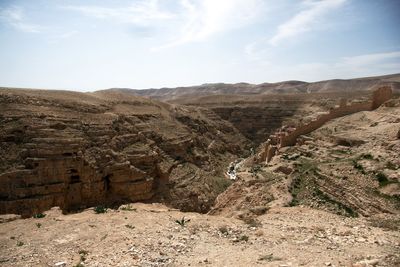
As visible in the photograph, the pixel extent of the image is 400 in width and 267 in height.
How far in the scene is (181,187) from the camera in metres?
29.7

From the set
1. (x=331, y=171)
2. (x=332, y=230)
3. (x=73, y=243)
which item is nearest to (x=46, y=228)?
(x=73, y=243)

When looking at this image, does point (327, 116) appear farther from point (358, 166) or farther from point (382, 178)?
point (382, 178)

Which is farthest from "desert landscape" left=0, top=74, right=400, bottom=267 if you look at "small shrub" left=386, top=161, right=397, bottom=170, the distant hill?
the distant hill

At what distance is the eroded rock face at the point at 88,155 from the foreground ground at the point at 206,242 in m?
8.40

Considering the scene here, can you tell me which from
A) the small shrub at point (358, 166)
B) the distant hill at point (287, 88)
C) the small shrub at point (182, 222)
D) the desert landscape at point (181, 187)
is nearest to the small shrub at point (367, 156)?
the desert landscape at point (181, 187)

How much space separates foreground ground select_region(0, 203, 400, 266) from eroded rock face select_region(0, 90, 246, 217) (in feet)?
27.6

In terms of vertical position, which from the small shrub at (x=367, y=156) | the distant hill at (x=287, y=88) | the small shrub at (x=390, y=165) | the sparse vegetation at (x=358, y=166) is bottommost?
the sparse vegetation at (x=358, y=166)

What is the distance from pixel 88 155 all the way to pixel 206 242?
16520mm

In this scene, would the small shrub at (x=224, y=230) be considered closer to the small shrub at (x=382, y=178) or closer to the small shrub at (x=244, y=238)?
the small shrub at (x=244, y=238)

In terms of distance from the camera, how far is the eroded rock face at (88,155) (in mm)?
22812

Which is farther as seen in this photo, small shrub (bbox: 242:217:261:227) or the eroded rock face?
the eroded rock face

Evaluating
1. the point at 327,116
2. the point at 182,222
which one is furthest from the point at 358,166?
the point at 327,116

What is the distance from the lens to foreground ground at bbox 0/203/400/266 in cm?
966

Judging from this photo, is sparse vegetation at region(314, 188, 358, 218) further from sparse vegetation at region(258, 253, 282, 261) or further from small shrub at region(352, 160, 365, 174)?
sparse vegetation at region(258, 253, 282, 261)
